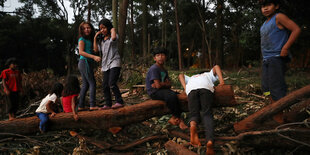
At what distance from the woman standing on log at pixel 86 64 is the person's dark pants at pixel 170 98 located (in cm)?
121

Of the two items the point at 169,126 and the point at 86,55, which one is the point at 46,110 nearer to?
the point at 86,55

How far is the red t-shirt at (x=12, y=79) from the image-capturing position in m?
4.35

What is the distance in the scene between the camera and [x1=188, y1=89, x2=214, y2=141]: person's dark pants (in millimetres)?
2623

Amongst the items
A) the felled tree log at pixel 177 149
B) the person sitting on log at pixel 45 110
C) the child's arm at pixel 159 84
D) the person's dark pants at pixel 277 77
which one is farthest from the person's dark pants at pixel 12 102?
the person's dark pants at pixel 277 77

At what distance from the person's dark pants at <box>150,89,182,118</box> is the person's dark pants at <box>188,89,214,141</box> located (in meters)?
0.30

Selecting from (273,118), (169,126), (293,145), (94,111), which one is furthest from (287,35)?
(94,111)

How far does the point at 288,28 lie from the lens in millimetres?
2420

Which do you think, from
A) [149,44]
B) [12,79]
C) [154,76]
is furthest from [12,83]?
[149,44]

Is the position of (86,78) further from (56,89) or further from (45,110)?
(45,110)

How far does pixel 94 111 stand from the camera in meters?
3.26

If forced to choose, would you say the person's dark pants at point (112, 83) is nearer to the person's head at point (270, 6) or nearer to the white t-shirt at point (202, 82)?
the white t-shirt at point (202, 82)

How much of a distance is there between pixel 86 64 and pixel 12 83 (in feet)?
7.65

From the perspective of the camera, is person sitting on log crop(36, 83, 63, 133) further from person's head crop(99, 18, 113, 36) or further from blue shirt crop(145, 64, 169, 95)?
blue shirt crop(145, 64, 169, 95)

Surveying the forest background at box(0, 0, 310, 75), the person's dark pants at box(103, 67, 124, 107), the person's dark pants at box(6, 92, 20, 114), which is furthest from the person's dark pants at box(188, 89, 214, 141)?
the forest background at box(0, 0, 310, 75)
